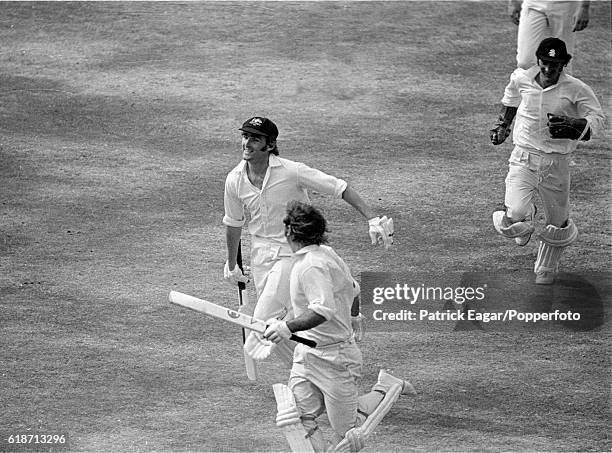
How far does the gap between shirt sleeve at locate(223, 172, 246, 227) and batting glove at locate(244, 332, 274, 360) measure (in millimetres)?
977

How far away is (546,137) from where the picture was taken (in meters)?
11.7

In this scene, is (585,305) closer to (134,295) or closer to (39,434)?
(134,295)

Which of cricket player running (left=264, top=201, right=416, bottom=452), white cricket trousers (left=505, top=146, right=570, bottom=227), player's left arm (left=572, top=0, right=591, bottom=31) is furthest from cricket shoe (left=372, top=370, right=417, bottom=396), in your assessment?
player's left arm (left=572, top=0, right=591, bottom=31)

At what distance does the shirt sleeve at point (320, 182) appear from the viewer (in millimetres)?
9484

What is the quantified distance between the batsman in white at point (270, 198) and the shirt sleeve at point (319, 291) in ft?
3.75

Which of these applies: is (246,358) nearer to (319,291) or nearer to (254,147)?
(254,147)

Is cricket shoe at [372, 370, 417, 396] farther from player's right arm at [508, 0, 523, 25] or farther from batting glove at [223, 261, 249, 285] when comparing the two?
player's right arm at [508, 0, 523, 25]

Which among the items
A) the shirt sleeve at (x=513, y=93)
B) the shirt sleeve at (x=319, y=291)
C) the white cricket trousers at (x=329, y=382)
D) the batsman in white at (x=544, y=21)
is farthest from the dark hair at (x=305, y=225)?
the batsman in white at (x=544, y=21)

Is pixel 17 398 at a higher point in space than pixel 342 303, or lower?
lower

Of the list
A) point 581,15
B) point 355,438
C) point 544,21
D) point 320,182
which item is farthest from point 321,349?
point 581,15

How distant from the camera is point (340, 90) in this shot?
16984 millimetres

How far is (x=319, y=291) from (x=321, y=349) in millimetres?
491

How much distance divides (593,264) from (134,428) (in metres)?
5.36

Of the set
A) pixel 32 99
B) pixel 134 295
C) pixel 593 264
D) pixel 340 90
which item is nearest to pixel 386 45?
pixel 340 90
